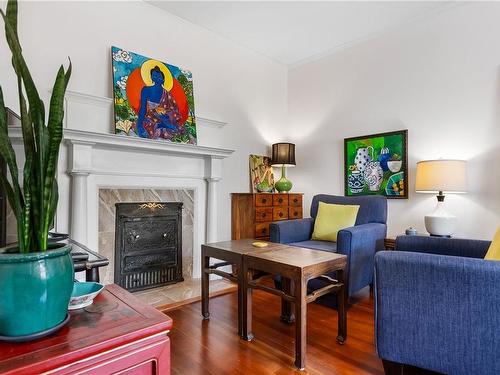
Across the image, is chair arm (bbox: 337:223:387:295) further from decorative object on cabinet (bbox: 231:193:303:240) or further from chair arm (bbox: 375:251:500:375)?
decorative object on cabinet (bbox: 231:193:303:240)

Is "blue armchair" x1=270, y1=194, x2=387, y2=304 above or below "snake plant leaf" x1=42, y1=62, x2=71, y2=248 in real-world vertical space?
below

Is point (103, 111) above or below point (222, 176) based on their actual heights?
above

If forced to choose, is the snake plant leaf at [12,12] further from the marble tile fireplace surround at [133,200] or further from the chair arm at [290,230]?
the chair arm at [290,230]

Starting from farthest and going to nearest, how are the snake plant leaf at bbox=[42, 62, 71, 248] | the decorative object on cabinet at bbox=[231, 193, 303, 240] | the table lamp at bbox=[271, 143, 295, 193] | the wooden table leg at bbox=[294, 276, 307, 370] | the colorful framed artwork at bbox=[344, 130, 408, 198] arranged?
the table lamp at bbox=[271, 143, 295, 193]
the decorative object on cabinet at bbox=[231, 193, 303, 240]
the colorful framed artwork at bbox=[344, 130, 408, 198]
the wooden table leg at bbox=[294, 276, 307, 370]
the snake plant leaf at bbox=[42, 62, 71, 248]

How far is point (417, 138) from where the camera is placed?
9.74 feet

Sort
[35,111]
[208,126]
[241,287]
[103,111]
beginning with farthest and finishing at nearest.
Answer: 1. [208,126]
2. [103,111]
3. [241,287]
4. [35,111]

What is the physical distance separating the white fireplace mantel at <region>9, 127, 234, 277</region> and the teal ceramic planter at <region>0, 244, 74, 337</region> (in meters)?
1.84

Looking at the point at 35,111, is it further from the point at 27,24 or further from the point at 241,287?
the point at 27,24

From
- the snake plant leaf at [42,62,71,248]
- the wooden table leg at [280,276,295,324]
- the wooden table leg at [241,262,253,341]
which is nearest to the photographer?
the snake plant leaf at [42,62,71,248]

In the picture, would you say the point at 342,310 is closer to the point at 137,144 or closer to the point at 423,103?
the point at 137,144

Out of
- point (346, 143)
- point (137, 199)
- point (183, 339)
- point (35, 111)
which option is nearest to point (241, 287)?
point (183, 339)

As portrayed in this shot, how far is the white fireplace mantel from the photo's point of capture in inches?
91.2

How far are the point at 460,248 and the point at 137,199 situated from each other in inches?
97.7

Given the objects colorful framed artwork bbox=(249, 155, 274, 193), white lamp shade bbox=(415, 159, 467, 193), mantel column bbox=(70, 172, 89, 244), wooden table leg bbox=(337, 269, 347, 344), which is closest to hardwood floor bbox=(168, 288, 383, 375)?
wooden table leg bbox=(337, 269, 347, 344)
